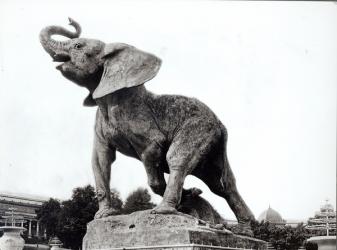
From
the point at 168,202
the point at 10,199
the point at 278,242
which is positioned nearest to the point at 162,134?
the point at 168,202

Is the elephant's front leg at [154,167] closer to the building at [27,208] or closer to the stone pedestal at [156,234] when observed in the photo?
the stone pedestal at [156,234]

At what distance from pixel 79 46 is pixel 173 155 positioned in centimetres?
213

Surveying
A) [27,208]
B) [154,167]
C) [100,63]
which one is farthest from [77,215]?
[100,63]

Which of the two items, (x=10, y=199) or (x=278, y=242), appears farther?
(x=10, y=199)

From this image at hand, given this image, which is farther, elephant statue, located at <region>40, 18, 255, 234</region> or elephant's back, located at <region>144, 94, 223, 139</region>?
elephant's back, located at <region>144, 94, 223, 139</region>

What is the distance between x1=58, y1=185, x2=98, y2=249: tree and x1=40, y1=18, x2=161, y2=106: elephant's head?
3361cm

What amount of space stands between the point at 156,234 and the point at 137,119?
1650mm

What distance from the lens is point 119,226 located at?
26.8ft

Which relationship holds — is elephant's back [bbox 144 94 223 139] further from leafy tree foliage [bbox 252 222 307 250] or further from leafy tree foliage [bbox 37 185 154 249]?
leafy tree foliage [bbox 252 222 307 250]

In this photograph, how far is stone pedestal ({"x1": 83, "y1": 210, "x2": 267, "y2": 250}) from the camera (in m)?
7.37

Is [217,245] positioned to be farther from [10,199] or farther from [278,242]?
[10,199]

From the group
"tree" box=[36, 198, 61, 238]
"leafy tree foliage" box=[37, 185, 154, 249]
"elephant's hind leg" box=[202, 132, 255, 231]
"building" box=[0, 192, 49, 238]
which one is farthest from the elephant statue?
"building" box=[0, 192, 49, 238]

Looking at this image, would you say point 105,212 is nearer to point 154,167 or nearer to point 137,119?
point 154,167

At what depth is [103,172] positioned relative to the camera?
28.5 ft
